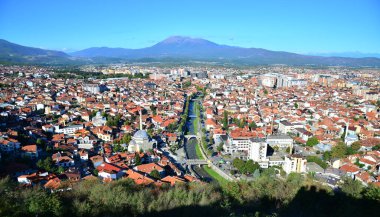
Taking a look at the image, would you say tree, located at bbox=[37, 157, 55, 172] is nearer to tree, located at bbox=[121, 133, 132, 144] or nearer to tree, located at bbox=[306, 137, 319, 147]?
tree, located at bbox=[121, 133, 132, 144]

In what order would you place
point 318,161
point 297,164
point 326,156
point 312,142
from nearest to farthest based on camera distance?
point 297,164
point 318,161
point 326,156
point 312,142

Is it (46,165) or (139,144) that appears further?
(139,144)

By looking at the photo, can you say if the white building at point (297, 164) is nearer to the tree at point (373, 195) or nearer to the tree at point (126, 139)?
the tree at point (373, 195)

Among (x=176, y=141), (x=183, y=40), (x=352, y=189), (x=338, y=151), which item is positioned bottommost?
(x=176, y=141)

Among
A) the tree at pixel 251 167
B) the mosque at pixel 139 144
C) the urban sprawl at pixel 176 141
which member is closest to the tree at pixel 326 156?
the urban sprawl at pixel 176 141

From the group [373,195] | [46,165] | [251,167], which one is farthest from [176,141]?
[373,195]

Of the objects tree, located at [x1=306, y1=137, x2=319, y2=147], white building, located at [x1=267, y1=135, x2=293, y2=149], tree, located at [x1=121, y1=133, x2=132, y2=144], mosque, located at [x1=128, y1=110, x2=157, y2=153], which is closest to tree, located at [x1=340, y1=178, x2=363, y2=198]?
Result: white building, located at [x1=267, y1=135, x2=293, y2=149]

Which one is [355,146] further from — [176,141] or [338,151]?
[176,141]

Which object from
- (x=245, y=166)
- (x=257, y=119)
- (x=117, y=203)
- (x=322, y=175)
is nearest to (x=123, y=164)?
(x=245, y=166)
